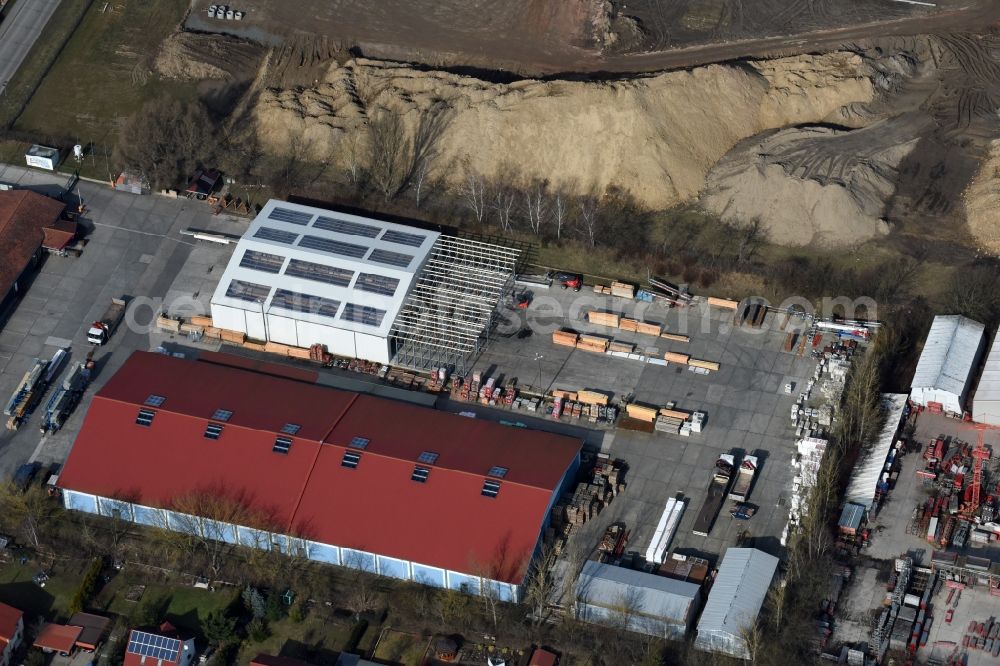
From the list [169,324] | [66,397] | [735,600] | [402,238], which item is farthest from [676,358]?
[66,397]

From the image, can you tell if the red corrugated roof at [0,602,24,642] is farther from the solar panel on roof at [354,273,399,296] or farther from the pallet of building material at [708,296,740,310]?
the pallet of building material at [708,296,740,310]

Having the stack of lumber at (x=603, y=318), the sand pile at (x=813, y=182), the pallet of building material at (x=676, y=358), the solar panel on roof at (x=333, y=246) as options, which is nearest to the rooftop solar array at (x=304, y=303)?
the solar panel on roof at (x=333, y=246)

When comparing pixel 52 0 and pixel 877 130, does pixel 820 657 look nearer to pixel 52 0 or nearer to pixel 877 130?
pixel 877 130

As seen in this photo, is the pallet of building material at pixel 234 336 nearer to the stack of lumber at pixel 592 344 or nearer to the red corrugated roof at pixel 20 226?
the red corrugated roof at pixel 20 226

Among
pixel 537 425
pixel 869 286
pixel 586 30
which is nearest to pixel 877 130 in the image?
pixel 869 286

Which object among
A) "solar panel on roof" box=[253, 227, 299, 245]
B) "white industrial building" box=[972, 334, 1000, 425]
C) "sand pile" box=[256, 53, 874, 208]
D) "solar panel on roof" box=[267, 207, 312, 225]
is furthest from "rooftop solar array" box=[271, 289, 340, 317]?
"white industrial building" box=[972, 334, 1000, 425]
